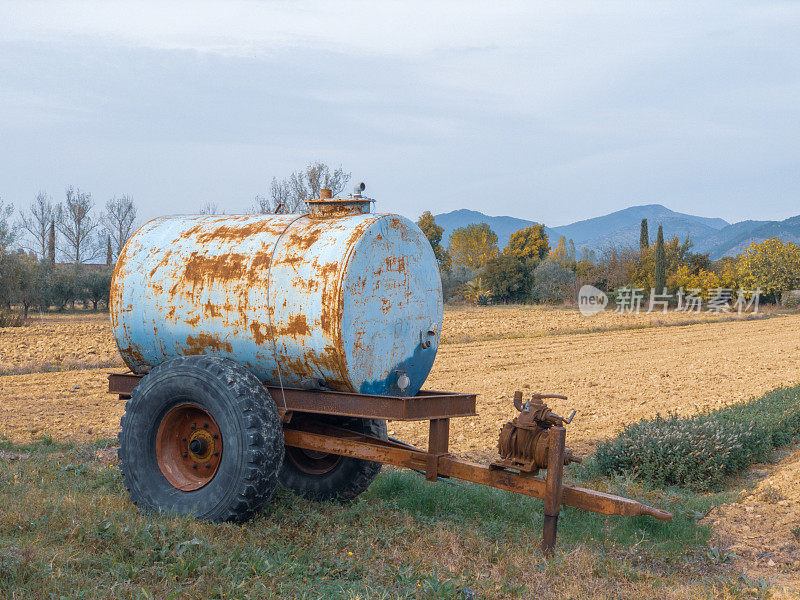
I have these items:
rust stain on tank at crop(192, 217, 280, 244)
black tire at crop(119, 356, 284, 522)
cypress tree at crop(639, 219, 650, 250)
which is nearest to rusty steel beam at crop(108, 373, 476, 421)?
black tire at crop(119, 356, 284, 522)

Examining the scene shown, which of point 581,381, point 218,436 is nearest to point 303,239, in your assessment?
point 218,436

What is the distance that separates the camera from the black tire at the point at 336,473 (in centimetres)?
669

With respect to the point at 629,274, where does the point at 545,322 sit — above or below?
below

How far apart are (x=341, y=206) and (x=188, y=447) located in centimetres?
253

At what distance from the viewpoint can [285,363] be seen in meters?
5.87

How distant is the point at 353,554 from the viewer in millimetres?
5109

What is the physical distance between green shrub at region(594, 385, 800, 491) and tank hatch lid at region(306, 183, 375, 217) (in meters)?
4.16

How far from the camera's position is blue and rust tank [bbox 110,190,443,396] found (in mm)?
5641

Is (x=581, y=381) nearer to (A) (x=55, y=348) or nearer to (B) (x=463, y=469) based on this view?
(B) (x=463, y=469)

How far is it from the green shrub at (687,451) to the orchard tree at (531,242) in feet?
158

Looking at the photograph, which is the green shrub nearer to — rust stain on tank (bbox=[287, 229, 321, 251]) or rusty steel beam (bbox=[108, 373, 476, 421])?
rusty steel beam (bbox=[108, 373, 476, 421])

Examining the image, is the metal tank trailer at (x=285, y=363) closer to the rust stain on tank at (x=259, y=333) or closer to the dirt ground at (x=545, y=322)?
the rust stain on tank at (x=259, y=333)

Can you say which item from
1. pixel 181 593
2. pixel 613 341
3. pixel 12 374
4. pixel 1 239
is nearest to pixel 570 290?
pixel 613 341

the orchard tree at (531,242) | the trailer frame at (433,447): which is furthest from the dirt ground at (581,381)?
the orchard tree at (531,242)
